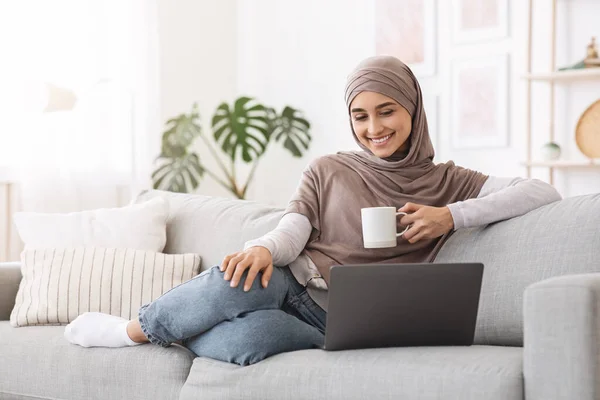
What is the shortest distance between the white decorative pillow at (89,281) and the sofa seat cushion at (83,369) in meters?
0.14

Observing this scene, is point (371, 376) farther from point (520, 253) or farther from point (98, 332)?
point (98, 332)

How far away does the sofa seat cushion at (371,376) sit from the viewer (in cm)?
159

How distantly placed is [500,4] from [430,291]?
289cm

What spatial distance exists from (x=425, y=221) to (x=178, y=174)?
258cm

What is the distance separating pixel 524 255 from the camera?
6.63 feet

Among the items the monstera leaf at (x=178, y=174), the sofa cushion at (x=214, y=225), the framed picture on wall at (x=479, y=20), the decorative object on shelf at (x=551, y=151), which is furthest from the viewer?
the monstera leaf at (x=178, y=174)

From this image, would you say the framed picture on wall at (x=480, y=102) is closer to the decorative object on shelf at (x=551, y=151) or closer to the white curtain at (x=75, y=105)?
the decorative object on shelf at (x=551, y=151)

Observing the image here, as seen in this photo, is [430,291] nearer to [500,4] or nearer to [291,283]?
[291,283]

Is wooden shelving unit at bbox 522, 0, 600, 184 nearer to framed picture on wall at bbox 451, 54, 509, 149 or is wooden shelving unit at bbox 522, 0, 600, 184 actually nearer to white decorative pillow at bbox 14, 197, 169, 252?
framed picture on wall at bbox 451, 54, 509, 149

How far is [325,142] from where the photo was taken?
16.2ft

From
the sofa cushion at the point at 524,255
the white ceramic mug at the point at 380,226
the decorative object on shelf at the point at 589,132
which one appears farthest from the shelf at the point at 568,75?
the white ceramic mug at the point at 380,226

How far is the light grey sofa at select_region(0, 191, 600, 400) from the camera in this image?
1.52m

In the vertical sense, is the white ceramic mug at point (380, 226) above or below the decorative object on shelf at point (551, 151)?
below

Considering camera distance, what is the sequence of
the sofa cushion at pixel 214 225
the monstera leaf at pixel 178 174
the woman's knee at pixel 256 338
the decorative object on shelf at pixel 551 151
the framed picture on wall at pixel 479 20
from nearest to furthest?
the woman's knee at pixel 256 338, the sofa cushion at pixel 214 225, the decorative object on shelf at pixel 551 151, the framed picture on wall at pixel 479 20, the monstera leaf at pixel 178 174
